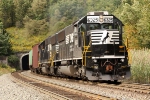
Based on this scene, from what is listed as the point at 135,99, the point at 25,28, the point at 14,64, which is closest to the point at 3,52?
the point at 14,64

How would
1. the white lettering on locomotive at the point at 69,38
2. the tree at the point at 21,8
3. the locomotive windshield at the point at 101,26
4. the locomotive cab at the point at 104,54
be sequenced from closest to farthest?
1. the locomotive cab at the point at 104,54
2. the locomotive windshield at the point at 101,26
3. the white lettering on locomotive at the point at 69,38
4. the tree at the point at 21,8

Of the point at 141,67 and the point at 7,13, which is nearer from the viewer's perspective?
the point at 141,67

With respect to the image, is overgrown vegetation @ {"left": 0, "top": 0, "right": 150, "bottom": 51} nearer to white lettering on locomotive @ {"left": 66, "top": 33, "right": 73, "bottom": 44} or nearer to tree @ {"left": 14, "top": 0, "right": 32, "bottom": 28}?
tree @ {"left": 14, "top": 0, "right": 32, "bottom": 28}

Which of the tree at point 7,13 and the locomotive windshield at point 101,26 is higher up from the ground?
the tree at point 7,13

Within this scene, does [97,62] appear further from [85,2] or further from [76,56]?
[85,2]

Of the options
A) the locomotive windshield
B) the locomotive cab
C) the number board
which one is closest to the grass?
the locomotive cab

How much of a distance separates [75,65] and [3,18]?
248 ft

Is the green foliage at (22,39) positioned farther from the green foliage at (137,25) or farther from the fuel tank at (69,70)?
the fuel tank at (69,70)

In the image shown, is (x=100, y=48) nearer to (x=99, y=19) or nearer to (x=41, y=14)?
(x=99, y=19)

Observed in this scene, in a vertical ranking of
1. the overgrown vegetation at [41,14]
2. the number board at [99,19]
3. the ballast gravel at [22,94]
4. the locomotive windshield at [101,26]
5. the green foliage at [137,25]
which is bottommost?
the ballast gravel at [22,94]

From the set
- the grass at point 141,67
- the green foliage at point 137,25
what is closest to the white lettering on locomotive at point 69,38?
the grass at point 141,67

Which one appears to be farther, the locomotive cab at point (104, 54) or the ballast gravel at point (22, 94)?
the locomotive cab at point (104, 54)

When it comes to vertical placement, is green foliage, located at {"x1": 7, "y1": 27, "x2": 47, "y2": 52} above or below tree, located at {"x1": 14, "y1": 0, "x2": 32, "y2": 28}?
below

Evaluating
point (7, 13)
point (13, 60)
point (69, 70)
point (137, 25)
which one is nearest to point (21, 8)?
point (7, 13)
